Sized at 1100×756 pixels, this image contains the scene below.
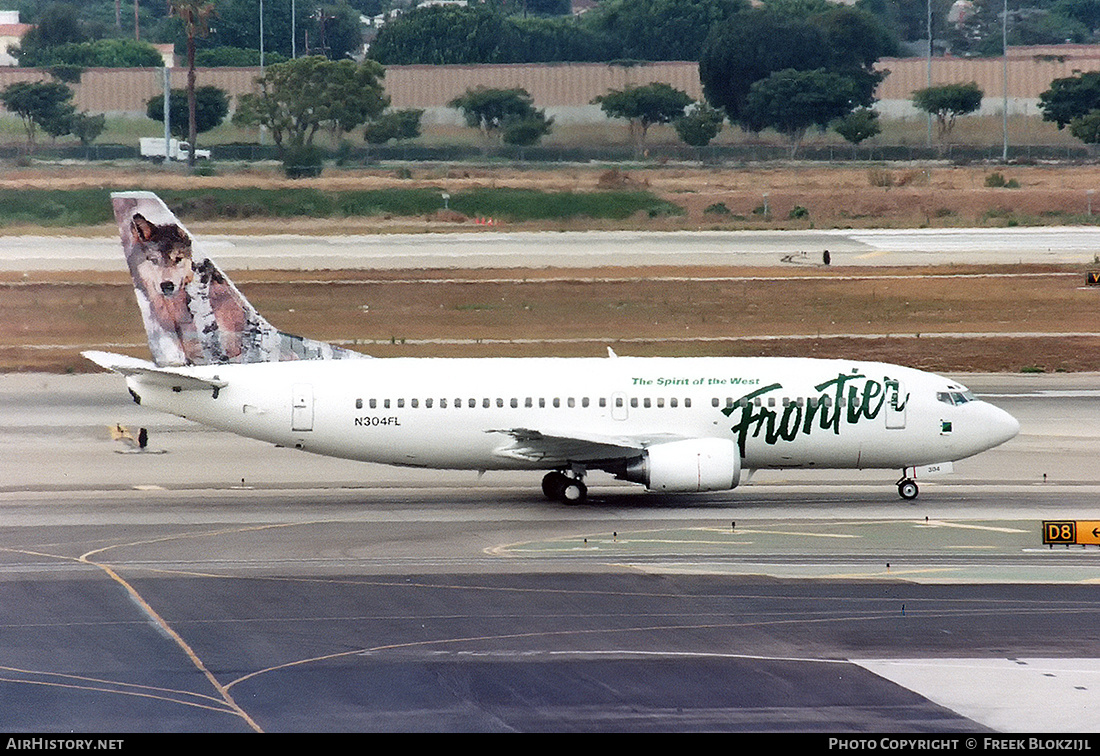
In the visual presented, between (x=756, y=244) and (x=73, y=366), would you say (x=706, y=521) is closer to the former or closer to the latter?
(x=73, y=366)

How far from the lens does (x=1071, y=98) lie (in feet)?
539

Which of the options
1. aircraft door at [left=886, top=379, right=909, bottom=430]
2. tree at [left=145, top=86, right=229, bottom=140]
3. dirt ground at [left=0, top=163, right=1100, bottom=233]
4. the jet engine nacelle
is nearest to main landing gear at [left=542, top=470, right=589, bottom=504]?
the jet engine nacelle

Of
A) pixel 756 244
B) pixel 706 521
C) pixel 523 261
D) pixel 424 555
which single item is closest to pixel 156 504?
pixel 424 555

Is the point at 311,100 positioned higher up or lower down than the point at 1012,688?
higher up

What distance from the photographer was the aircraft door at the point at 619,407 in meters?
41.6

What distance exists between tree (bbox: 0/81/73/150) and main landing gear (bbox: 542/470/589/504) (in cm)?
13260

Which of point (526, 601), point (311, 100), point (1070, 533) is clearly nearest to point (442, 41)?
point (311, 100)

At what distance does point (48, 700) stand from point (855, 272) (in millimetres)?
70609

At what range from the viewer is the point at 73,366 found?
65.8 metres

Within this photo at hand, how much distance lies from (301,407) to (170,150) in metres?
117

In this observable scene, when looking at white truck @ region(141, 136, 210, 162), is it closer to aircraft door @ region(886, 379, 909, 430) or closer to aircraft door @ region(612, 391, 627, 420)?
aircraft door @ region(612, 391, 627, 420)

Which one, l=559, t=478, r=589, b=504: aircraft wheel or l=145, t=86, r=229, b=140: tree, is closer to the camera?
l=559, t=478, r=589, b=504: aircraft wheel

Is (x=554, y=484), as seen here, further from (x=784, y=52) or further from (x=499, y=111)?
(x=784, y=52)

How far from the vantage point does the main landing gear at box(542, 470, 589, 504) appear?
41.7m
